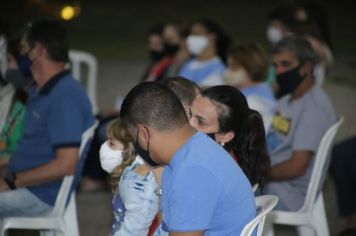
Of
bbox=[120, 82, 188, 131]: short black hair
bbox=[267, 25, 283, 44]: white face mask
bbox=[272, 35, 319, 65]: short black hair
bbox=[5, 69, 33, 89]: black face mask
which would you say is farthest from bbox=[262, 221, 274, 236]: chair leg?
bbox=[267, 25, 283, 44]: white face mask

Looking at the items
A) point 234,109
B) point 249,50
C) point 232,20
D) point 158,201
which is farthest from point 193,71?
point 232,20

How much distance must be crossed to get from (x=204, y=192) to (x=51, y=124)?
1.69 metres

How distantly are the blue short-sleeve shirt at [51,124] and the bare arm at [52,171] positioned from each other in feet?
0.15

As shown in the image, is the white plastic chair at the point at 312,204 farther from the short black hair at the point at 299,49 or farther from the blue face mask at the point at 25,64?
the blue face mask at the point at 25,64

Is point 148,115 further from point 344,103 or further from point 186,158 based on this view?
point 344,103

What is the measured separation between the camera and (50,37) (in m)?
4.43

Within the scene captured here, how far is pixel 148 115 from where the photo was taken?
2.80 meters

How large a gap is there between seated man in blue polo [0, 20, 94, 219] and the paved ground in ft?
3.57

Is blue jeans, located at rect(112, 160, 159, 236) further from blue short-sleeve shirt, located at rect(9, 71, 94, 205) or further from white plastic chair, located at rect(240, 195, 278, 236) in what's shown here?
blue short-sleeve shirt, located at rect(9, 71, 94, 205)

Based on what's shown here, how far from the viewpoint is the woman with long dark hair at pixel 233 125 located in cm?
344

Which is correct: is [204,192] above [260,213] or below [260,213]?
above

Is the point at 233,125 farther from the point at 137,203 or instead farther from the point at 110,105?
the point at 110,105

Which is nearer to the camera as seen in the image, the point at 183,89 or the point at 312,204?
the point at 183,89

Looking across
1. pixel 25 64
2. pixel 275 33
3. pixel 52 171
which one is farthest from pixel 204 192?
pixel 275 33
